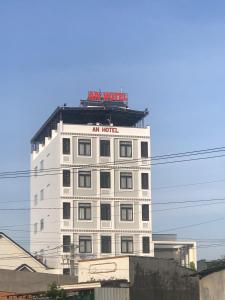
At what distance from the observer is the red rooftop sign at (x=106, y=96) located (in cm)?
8600

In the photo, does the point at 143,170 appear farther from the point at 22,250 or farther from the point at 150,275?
the point at 150,275

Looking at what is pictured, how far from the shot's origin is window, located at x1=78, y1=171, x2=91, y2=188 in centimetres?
8194

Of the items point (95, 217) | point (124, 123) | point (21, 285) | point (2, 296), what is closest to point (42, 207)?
point (95, 217)

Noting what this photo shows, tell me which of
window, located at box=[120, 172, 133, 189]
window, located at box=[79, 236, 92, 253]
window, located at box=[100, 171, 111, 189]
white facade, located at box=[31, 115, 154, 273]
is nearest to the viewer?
window, located at box=[79, 236, 92, 253]

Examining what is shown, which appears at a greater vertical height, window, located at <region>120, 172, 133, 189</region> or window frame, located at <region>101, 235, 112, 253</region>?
window, located at <region>120, 172, 133, 189</region>

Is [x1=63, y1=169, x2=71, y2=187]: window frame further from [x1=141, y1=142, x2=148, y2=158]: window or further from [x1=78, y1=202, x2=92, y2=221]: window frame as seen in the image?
[x1=141, y1=142, x2=148, y2=158]: window

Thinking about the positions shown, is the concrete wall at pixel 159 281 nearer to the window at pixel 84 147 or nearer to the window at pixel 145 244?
the window at pixel 145 244

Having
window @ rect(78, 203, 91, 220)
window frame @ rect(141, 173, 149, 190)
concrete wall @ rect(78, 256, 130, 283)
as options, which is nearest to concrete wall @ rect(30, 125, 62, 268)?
window @ rect(78, 203, 91, 220)

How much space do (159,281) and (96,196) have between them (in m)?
41.6

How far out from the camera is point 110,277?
41688 millimetres

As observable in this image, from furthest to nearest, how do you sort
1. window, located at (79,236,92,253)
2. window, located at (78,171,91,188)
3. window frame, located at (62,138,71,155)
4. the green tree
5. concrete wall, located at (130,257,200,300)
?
window, located at (78,171,91,188) < window frame, located at (62,138,71,155) < window, located at (79,236,92,253) < concrete wall, located at (130,257,200,300) < the green tree

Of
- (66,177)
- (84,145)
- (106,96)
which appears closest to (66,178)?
(66,177)

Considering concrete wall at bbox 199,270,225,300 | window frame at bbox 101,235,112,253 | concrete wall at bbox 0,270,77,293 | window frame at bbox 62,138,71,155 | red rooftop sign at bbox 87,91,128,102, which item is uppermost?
red rooftop sign at bbox 87,91,128,102

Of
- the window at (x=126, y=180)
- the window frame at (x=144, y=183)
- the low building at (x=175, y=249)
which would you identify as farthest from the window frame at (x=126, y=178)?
the low building at (x=175, y=249)
